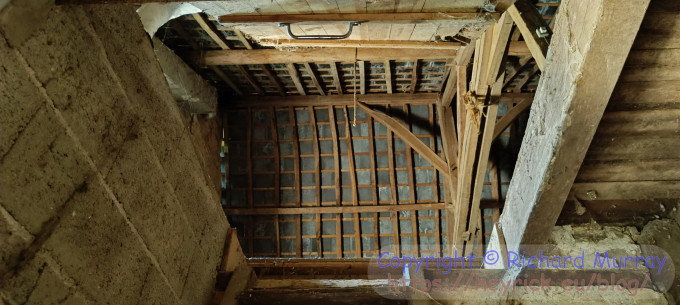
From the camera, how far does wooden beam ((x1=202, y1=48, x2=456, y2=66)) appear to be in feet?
13.1

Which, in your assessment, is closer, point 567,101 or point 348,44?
point 567,101

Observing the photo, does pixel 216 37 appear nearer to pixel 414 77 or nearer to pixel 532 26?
pixel 414 77

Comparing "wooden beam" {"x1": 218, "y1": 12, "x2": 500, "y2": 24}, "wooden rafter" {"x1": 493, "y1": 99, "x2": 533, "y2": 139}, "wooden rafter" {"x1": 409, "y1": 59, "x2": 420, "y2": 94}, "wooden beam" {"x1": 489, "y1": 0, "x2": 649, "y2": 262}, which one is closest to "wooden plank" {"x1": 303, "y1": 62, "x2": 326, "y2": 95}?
"wooden rafter" {"x1": 409, "y1": 59, "x2": 420, "y2": 94}

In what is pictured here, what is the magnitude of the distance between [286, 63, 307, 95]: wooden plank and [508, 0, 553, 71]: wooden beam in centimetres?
284

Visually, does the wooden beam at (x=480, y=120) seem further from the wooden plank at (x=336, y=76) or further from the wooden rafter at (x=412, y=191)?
the wooden plank at (x=336, y=76)

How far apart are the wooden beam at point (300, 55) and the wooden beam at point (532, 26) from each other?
1.77 m

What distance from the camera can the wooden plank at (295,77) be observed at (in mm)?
4569

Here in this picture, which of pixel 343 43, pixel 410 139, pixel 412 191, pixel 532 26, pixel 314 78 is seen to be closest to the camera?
pixel 532 26

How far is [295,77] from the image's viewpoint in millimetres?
4930

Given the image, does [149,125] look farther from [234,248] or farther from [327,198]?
[327,198]

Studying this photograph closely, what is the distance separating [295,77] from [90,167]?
386cm

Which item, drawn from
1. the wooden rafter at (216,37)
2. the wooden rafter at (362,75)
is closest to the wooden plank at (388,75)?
the wooden rafter at (362,75)

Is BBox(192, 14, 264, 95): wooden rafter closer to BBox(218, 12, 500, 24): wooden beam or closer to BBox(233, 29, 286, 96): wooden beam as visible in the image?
BBox(233, 29, 286, 96): wooden beam

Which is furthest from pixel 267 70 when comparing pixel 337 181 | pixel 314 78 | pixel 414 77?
pixel 337 181
